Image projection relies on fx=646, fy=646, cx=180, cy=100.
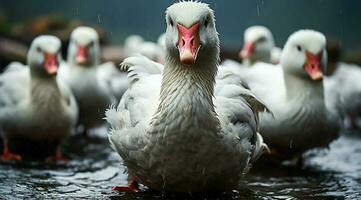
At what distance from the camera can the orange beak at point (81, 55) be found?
8477 millimetres

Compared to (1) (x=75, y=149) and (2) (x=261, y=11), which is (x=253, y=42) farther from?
(2) (x=261, y=11)

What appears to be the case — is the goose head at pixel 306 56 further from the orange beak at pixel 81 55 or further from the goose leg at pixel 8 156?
the orange beak at pixel 81 55

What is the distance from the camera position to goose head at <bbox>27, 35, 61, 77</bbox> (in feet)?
21.7

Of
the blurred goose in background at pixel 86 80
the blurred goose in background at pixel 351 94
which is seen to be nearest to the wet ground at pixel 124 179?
→ the blurred goose in background at pixel 86 80

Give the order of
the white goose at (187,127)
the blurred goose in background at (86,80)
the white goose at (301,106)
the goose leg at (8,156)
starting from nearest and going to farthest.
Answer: the white goose at (187,127), the white goose at (301,106), the goose leg at (8,156), the blurred goose in background at (86,80)

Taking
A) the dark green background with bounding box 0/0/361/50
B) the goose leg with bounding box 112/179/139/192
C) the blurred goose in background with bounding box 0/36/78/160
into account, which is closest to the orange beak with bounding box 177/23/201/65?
the goose leg with bounding box 112/179/139/192

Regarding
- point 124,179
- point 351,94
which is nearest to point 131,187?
point 124,179

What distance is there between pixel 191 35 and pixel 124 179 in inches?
88.8

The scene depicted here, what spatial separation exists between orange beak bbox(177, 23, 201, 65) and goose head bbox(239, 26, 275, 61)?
580cm

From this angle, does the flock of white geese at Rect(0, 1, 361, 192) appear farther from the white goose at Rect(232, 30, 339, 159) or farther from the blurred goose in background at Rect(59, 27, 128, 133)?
the blurred goose in background at Rect(59, 27, 128, 133)

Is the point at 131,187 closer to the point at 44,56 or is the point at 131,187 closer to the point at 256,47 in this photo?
the point at 44,56

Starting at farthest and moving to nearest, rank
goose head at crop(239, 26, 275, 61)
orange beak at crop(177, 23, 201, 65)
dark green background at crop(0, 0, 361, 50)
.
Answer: dark green background at crop(0, 0, 361, 50) → goose head at crop(239, 26, 275, 61) → orange beak at crop(177, 23, 201, 65)

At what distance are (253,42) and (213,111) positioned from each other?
5579 mm

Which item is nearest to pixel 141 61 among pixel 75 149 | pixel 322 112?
pixel 322 112
